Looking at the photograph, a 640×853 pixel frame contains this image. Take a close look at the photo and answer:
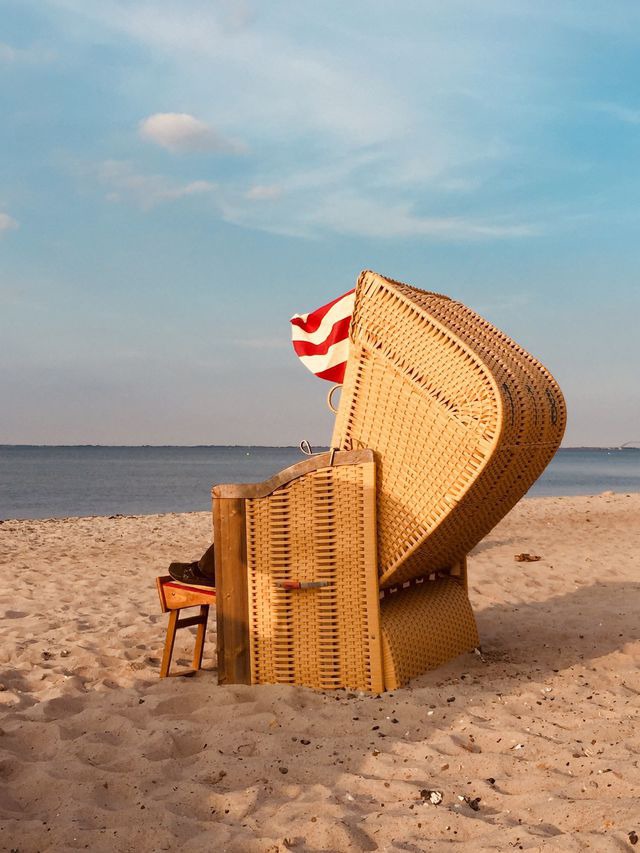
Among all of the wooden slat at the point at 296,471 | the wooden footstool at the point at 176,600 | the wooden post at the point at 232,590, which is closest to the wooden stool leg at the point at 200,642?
the wooden footstool at the point at 176,600

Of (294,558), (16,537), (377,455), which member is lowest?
(16,537)

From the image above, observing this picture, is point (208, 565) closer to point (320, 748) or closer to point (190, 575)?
point (190, 575)

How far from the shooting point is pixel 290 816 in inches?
129

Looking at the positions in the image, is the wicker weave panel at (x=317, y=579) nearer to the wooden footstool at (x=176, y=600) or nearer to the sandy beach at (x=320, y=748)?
the sandy beach at (x=320, y=748)

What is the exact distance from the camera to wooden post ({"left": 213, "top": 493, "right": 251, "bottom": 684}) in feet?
16.4

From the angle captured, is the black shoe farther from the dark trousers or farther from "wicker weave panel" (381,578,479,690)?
"wicker weave panel" (381,578,479,690)

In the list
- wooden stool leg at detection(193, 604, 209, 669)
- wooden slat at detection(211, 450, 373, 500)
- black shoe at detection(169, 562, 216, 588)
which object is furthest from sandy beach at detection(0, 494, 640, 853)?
wooden slat at detection(211, 450, 373, 500)

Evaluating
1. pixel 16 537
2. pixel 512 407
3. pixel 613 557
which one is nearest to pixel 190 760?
pixel 512 407

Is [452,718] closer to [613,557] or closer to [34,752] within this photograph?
[34,752]

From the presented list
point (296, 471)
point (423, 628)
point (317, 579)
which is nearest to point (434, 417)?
point (296, 471)

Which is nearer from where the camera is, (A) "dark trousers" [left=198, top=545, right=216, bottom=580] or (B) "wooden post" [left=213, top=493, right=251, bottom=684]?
(B) "wooden post" [left=213, top=493, right=251, bottom=684]

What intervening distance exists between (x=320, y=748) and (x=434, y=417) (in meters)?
1.82

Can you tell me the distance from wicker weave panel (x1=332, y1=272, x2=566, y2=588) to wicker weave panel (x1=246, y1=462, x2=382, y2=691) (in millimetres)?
140

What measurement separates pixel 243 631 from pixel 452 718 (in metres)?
1.38
